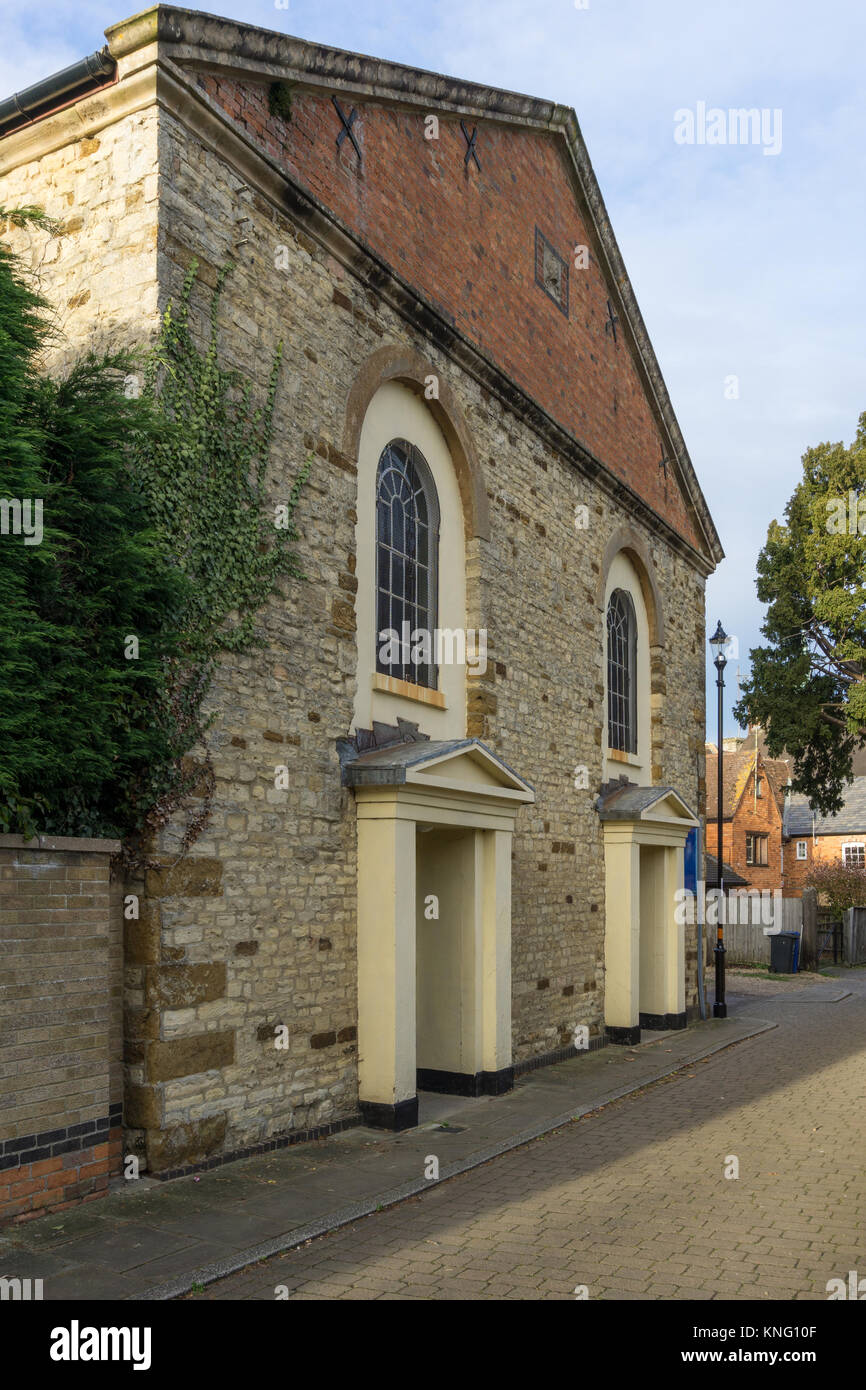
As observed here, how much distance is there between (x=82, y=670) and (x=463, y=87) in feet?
27.1

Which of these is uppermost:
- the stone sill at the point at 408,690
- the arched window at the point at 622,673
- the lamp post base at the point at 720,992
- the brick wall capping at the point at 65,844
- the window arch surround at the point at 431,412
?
the window arch surround at the point at 431,412

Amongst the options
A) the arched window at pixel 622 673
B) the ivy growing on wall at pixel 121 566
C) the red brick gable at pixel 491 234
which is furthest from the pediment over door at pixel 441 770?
the arched window at pixel 622 673

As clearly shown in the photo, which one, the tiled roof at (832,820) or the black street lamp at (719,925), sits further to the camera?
the tiled roof at (832,820)

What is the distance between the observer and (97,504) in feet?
22.2

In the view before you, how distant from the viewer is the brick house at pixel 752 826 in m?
38.8

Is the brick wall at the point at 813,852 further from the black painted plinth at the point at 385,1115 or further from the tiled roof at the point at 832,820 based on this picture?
the black painted plinth at the point at 385,1115

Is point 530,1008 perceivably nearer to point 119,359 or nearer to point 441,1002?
point 441,1002

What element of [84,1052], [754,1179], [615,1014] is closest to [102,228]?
[84,1052]

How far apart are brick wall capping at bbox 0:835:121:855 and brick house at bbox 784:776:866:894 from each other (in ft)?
120

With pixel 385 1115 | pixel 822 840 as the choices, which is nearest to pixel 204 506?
pixel 385 1115

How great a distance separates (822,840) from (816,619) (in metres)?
17.7

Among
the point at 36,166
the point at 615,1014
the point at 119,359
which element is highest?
the point at 36,166

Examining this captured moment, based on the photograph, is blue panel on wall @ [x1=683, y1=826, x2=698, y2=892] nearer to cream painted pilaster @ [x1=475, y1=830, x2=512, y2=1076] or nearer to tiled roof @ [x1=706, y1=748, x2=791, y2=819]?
cream painted pilaster @ [x1=475, y1=830, x2=512, y2=1076]

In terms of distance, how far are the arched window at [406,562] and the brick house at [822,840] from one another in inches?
1269
